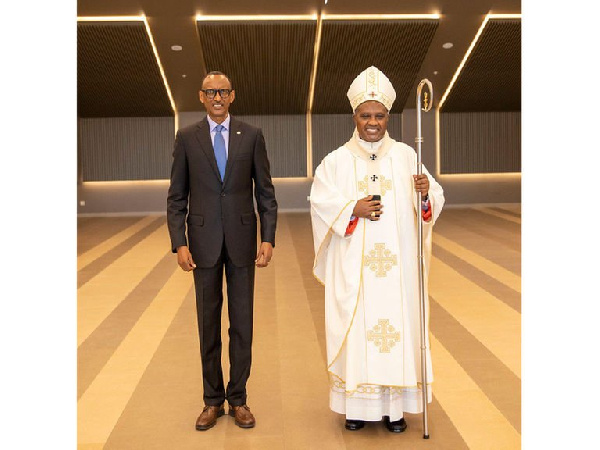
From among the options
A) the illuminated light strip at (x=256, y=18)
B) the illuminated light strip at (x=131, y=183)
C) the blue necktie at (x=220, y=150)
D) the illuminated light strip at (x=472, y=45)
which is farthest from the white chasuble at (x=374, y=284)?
the illuminated light strip at (x=131, y=183)

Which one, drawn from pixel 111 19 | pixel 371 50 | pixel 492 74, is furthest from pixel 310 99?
pixel 111 19

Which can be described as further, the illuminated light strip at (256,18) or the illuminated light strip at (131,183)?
the illuminated light strip at (131,183)

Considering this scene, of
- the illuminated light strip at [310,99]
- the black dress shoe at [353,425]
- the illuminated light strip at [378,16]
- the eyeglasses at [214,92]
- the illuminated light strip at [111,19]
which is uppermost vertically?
the illuminated light strip at [378,16]

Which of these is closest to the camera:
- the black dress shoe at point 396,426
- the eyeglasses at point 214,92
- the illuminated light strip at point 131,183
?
the eyeglasses at point 214,92

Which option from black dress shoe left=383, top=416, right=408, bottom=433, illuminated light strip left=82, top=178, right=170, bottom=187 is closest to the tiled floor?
black dress shoe left=383, top=416, right=408, bottom=433

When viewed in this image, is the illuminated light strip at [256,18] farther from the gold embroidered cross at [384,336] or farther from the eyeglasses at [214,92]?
the gold embroidered cross at [384,336]

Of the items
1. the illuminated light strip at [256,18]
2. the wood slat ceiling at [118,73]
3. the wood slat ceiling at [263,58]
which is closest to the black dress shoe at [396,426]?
the illuminated light strip at [256,18]

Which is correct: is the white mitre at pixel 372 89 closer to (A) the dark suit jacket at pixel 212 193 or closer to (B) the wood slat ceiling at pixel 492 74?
(A) the dark suit jacket at pixel 212 193

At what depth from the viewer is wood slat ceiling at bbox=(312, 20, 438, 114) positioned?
40.6 feet

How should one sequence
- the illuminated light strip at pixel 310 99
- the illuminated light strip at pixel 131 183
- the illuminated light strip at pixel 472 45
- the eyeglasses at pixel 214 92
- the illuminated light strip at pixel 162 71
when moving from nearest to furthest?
the eyeglasses at pixel 214 92
the illuminated light strip at pixel 162 71
the illuminated light strip at pixel 472 45
the illuminated light strip at pixel 310 99
the illuminated light strip at pixel 131 183

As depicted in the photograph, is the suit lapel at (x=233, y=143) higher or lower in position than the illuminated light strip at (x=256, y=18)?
lower

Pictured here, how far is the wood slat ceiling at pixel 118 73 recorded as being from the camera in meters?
12.2

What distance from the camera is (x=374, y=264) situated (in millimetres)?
3480
